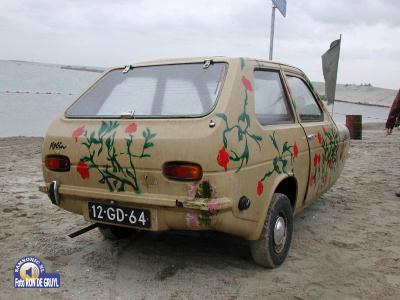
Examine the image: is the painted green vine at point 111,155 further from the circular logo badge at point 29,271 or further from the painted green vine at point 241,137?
the circular logo badge at point 29,271

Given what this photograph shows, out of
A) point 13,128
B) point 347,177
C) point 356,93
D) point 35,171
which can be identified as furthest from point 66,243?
point 356,93

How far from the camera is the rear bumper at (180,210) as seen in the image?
3.03 metres

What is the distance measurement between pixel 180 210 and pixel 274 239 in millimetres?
1004

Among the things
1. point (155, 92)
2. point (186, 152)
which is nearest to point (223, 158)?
point (186, 152)

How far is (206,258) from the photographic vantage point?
397cm

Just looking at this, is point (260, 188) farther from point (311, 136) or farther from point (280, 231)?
point (311, 136)

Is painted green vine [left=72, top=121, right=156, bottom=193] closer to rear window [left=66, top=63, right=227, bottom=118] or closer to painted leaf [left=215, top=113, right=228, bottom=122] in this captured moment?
rear window [left=66, top=63, right=227, bottom=118]

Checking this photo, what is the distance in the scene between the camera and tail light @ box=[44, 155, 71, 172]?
3529 mm

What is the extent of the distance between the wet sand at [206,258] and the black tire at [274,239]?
10cm

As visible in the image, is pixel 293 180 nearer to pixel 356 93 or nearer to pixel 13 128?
pixel 13 128

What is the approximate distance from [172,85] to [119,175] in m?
0.87

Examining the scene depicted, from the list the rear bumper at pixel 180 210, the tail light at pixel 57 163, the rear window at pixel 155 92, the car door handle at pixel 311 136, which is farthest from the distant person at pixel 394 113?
the tail light at pixel 57 163
